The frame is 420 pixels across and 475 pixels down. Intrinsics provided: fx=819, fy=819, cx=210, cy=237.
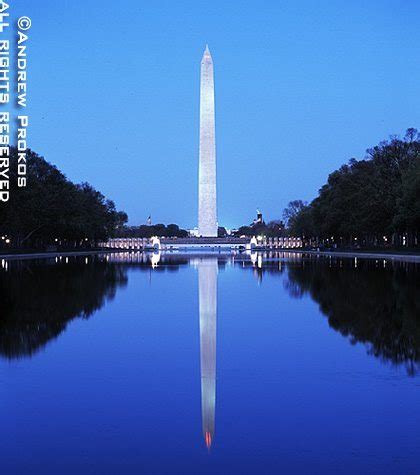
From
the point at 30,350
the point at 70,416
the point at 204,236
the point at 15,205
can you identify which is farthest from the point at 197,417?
the point at 204,236

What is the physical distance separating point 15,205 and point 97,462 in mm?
63819

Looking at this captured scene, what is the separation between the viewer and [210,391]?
9.20m

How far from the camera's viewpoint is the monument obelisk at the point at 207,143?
100m

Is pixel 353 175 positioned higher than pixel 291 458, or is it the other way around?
pixel 353 175

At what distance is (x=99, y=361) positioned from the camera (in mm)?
11562

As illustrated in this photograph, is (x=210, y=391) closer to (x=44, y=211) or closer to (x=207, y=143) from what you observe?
(x=44, y=211)

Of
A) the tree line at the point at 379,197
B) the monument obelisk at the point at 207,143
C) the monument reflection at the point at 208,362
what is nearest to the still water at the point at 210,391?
the monument reflection at the point at 208,362

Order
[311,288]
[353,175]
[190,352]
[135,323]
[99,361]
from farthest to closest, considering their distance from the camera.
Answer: [353,175] < [311,288] < [135,323] < [190,352] < [99,361]

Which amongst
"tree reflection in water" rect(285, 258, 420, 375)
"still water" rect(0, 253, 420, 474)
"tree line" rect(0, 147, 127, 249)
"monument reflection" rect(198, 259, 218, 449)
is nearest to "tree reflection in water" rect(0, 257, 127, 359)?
"still water" rect(0, 253, 420, 474)

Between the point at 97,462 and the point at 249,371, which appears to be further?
the point at 249,371

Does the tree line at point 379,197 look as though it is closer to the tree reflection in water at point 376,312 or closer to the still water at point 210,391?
the tree reflection in water at point 376,312

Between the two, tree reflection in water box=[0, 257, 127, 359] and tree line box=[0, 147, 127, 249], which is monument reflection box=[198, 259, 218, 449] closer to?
tree reflection in water box=[0, 257, 127, 359]

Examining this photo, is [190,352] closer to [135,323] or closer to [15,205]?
[135,323]

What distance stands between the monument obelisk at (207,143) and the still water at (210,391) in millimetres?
83784
